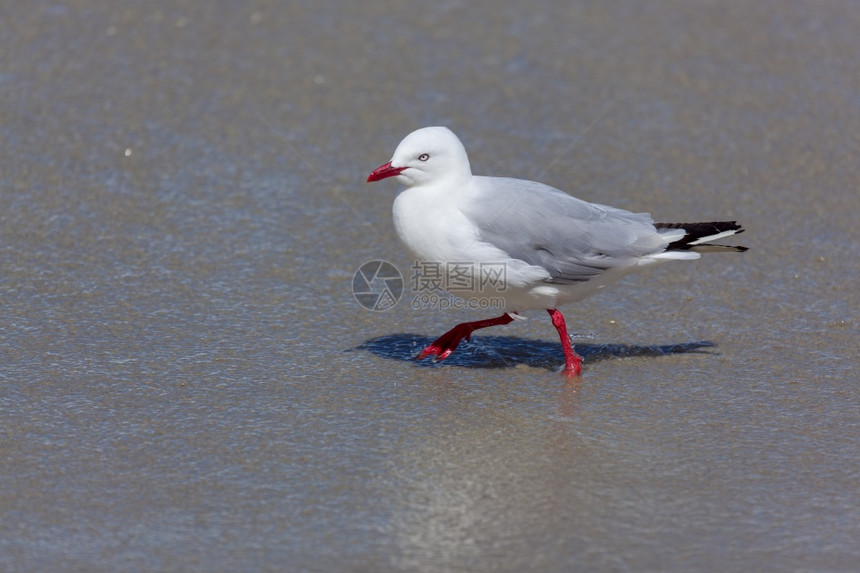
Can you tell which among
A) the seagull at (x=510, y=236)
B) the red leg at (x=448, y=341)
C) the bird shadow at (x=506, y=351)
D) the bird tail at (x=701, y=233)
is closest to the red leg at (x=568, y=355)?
the seagull at (x=510, y=236)

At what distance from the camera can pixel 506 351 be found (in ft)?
16.5

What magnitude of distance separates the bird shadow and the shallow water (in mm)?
19

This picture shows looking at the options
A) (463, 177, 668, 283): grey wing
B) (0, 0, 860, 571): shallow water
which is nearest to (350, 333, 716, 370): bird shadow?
(0, 0, 860, 571): shallow water

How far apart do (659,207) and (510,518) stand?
3100mm

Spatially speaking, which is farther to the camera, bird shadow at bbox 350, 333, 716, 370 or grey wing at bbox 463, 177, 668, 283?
bird shadow at bbox 350, 333, 716, 370

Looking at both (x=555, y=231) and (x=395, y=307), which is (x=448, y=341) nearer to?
(x=395, y=307)

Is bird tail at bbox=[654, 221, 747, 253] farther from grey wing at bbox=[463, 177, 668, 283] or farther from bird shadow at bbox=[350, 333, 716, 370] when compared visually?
bird shadow at bbox=[350, 333, 716, 370]

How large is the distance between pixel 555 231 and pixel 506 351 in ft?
2.17

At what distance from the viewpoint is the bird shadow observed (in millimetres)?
4891

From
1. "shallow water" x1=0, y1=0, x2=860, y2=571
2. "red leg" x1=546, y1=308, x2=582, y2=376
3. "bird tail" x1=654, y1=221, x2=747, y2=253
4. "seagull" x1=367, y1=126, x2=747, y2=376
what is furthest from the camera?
"bird tail" x1=654, y1=221, x2=747, y2=253

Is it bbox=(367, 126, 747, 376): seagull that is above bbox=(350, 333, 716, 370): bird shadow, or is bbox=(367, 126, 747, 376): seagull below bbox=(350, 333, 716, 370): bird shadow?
above

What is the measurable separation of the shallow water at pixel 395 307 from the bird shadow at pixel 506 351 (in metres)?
0.02

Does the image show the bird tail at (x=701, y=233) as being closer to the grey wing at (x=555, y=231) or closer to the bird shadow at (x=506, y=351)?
the grey wing at (x=555, y=231)

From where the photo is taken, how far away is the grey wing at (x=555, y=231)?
15.3 ft
